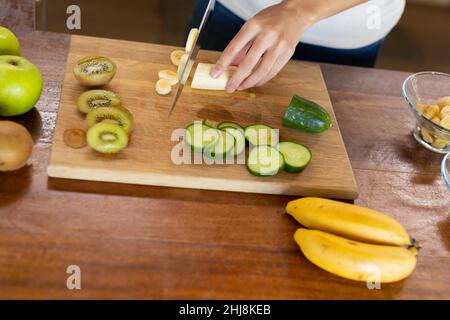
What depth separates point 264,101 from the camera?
1.69 meters

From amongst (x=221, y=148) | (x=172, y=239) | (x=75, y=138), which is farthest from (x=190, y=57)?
(x=172, y=239)

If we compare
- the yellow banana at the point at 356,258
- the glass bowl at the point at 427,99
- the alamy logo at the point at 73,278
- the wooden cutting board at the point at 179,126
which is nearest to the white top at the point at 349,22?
the wooden cutting board at the point at 179,126

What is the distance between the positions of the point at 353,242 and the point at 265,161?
0.31 m

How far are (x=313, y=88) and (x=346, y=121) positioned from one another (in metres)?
0.15

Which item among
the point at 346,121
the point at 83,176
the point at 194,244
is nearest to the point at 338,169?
the point at 346,121

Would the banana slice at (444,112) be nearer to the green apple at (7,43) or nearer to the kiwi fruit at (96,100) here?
the kiwi fruit at (96,100)

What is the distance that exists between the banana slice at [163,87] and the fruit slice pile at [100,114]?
0.13 metres

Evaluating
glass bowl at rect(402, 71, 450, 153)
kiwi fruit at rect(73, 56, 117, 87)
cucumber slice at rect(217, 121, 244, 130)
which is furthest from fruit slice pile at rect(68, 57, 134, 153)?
glass bowl at rect(402, 71, 450, 153)

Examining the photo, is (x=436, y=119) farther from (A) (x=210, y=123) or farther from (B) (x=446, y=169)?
(A) (x=210, y=123)

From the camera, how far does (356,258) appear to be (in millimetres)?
1214

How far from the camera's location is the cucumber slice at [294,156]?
144 centimetres

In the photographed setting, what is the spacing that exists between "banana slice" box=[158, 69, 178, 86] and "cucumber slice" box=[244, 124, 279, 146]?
10.9 inches

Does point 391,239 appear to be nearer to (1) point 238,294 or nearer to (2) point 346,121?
(1) point 238,294
